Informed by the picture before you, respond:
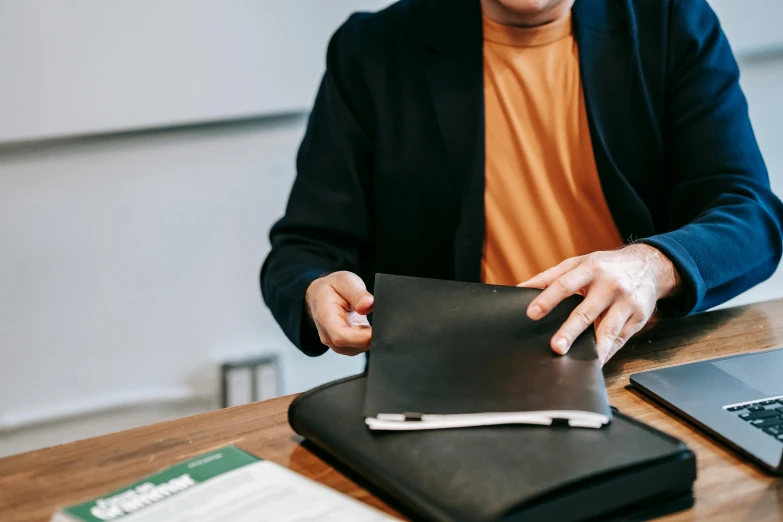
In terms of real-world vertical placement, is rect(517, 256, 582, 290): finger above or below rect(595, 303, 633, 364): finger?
above

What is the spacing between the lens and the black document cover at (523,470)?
0.63 meters

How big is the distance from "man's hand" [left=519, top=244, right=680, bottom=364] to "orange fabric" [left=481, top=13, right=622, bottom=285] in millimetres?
340

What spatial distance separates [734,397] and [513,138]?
0.61 metres

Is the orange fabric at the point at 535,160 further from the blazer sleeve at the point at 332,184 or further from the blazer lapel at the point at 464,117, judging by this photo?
the blazer sleeve at the point at 332,184

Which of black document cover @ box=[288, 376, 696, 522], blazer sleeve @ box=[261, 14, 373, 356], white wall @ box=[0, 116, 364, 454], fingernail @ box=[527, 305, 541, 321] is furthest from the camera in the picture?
white wall @ box=[0, 116, 364, 454]

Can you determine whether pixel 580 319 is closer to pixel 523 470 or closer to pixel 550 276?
pixel 550 276

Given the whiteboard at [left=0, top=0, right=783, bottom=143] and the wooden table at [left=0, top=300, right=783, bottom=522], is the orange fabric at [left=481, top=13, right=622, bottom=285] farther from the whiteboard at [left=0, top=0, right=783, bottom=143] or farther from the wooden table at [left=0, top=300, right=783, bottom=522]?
the whiteboard at [left=0, top=0, right=783, bottom=143]

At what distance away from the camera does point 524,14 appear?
129 cm

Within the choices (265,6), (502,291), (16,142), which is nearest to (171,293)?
(16,142)

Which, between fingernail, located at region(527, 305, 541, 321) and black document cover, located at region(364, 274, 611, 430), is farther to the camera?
fingernail, located at region(527, 305, 541, 321)

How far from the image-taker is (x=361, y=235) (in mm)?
1354

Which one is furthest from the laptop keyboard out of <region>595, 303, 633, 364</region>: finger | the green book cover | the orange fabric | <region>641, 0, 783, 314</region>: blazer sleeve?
the orange fabric

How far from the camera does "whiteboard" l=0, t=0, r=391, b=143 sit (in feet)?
5.42

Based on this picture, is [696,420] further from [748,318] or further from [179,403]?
[179,403]
